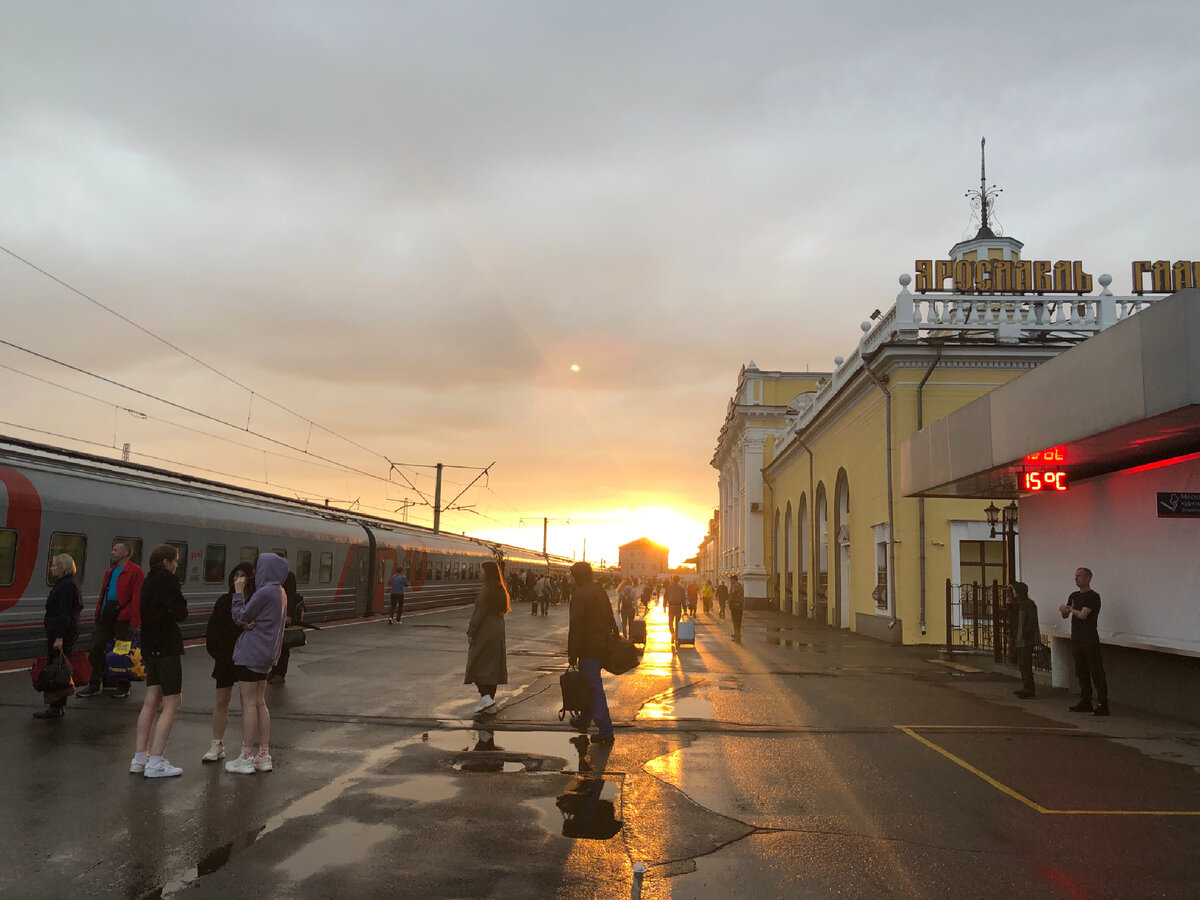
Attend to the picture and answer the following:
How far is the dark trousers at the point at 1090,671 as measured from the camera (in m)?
11.0

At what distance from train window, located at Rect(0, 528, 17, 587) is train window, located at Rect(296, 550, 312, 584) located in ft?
33.0

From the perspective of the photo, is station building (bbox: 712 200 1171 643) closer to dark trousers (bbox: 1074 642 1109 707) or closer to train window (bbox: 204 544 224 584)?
dark trousers (bbox: 1074 642 1109 707)

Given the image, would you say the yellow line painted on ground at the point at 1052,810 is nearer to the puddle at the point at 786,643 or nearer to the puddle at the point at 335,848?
the puddle at the point at 335,848

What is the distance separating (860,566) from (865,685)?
511 inches

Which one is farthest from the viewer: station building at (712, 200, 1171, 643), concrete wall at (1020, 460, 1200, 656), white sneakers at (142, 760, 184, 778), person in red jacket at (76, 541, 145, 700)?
station building at (712, 200, 1171, 643)

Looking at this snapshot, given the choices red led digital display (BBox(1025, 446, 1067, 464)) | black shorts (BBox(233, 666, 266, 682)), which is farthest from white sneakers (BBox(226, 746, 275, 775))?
red led digital display (BBox(1025, 446, 1067, 464))

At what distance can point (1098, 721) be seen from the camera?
34.8ft

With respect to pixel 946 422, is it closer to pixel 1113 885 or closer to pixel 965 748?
pixel 965 748

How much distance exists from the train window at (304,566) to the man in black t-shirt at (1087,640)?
18.0m

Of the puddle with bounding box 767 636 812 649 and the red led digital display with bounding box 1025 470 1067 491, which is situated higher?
the red led digital display with bounding box 1025 470 1067 491

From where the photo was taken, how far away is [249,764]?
7.03 meters

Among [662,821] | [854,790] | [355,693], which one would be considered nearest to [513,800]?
[662,821]

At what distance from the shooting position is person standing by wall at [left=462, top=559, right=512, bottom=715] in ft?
34.3

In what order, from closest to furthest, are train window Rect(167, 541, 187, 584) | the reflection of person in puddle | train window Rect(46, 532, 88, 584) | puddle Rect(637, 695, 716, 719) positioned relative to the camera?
the reflection of person in puddle
puddle Rect(637, 695, 716, 719)
train window Rect(46, 532, 88, 584)
train window Rect(167, 541, 187, 584)
